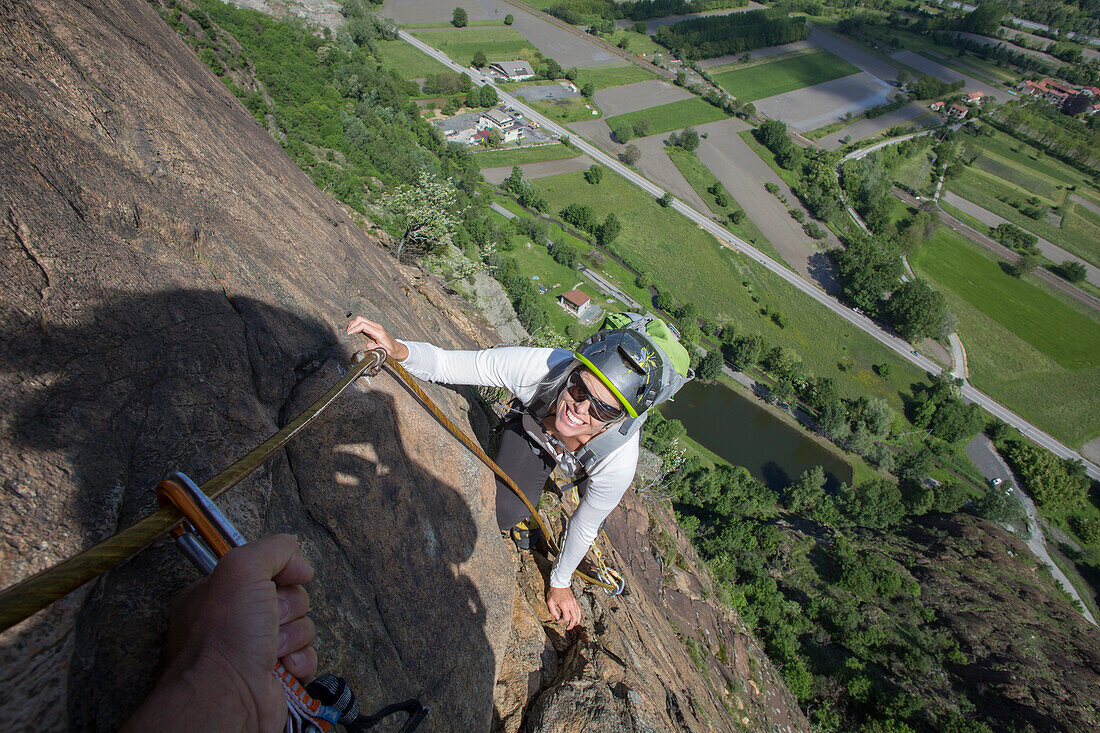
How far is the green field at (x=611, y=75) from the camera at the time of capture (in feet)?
283

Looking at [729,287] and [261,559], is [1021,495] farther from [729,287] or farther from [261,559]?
[261,559]

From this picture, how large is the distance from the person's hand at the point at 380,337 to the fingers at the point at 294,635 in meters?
2.45

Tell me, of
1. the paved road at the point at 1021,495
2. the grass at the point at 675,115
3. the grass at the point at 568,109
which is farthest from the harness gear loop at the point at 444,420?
the grass at the point at 675,115

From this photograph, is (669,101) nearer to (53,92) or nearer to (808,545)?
(808,545)

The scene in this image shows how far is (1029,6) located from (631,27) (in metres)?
134

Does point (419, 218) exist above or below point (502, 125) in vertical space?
above

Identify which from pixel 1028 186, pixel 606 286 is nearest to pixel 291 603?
pixel 606 286

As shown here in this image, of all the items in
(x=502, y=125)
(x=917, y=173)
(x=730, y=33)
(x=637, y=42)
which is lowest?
(x=502, y=125)

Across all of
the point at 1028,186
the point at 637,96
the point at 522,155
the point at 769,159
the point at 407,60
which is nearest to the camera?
the point at 522,155

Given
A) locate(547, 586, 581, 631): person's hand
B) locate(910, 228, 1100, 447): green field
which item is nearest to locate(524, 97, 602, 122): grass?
locate(910, 228, 1100, 447): green field

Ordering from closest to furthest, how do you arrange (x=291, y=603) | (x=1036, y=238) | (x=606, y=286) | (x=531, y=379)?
(x=291, y=603) → (x=531, y=379) → (x=606, y=286) → (x=1036, y=238)

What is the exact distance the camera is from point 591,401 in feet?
15.1

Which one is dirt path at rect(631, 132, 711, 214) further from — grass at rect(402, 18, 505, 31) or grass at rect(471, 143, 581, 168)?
grass at rect(402, 18, 505, 31)

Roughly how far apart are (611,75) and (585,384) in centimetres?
9929
